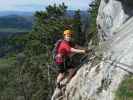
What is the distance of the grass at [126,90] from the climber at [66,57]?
3.20 metres

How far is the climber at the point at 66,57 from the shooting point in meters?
16.0

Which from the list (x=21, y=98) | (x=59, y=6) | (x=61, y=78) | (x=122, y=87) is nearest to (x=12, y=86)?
(x=21, y=98)

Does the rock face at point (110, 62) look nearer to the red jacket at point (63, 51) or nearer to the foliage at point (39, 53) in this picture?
the red jacket at point (63, 51)

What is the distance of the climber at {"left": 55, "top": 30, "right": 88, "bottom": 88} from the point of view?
52.5 feet

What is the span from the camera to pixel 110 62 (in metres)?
14.5

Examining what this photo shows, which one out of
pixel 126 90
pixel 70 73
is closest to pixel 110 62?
pixel 126 90

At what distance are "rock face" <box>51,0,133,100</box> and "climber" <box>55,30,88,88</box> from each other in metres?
0.32

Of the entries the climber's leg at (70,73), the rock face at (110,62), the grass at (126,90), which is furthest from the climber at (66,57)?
the grass at (126,90)

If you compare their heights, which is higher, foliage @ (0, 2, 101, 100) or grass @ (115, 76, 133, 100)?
grass @ (115, 76, 133, 100)

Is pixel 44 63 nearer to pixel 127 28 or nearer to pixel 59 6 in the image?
pixel 59 6

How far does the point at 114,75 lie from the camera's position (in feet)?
44.9

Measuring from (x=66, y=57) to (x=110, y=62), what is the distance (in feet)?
8.27

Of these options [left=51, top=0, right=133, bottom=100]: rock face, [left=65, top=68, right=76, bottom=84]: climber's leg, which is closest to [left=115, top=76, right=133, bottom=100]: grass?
[left=51, top=0, right=133, bottom=100]: rock face

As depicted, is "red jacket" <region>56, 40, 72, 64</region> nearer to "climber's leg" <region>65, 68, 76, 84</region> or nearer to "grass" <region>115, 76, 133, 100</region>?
Answer: "climber's leg" <region>65, 68, 76, 84</region>
